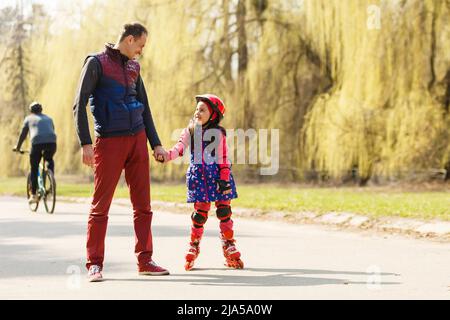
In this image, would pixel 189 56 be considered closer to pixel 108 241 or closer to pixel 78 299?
pixel 108 241

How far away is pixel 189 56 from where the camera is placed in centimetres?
2409

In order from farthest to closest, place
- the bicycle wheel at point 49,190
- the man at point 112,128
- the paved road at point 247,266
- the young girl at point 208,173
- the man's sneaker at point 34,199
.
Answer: the man's sneaker at point 34,199, the bicycle wheel at point 49,190, the young girl at point 208,173, the man at point 112,128, the paved road at point 247,266

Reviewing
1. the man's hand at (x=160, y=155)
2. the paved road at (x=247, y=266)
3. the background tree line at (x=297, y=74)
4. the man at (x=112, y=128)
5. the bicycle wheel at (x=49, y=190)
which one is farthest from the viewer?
the background tree line at (x=297, y=74)

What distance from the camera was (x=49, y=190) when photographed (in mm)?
15062

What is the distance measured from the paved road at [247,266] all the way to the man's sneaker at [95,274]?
88 millimetres

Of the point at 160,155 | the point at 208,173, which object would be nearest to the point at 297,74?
the point at 208,173

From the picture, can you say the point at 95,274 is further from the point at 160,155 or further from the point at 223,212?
the point at 223,212

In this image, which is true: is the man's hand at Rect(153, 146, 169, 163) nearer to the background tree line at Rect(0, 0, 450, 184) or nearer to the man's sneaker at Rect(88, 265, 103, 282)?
the man's sneaker at Rect(88, 265, 103, 282)

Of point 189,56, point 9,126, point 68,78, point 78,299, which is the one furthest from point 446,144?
point 9,126

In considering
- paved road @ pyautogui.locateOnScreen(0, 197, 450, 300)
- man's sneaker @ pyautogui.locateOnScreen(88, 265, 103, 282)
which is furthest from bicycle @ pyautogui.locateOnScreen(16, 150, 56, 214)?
man's sneaker @ pyautogui.locateOnScreen(88, 265, 103, 282)

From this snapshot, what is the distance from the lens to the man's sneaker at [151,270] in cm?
711

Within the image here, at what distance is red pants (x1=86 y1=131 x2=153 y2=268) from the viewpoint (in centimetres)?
696

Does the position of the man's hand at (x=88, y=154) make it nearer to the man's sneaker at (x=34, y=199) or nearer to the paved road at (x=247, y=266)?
the paved road at (x=247, y=266)

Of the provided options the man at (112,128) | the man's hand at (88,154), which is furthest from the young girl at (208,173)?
the man's hand at (88,154)
